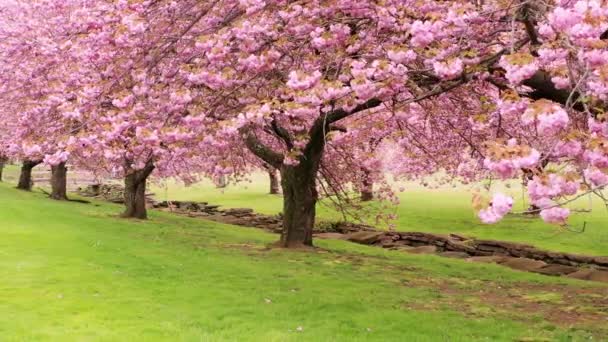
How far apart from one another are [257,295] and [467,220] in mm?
21856

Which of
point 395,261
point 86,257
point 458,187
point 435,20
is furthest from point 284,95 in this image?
point 458,187

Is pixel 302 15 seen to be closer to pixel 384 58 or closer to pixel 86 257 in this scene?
pixel 384 58

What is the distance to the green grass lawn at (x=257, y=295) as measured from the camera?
9.93m

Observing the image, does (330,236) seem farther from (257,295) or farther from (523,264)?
(257,295)

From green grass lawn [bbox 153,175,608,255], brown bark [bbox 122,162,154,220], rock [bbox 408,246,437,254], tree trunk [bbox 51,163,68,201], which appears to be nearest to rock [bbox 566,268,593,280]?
green grass lawn [bbox 153,175,608,255]

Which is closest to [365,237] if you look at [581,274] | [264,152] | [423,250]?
[423,250]

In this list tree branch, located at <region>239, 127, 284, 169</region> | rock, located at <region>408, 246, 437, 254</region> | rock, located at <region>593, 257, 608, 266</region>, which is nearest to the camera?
tree branch, located at <region>239, 127, 284, 169</region>

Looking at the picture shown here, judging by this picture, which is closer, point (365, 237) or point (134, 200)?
point (365, 237)

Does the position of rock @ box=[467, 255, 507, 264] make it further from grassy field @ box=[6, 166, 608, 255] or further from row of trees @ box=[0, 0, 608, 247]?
row of trees @ box=[0, 0, 608, 247]

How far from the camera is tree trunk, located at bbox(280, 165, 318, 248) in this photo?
62.9ft

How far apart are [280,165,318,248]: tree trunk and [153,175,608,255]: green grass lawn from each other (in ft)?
5.52

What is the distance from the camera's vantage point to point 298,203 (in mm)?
19500

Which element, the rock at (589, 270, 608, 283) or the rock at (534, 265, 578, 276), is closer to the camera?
the rock at (589, 270, 608, 283)

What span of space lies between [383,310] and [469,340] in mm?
2117
